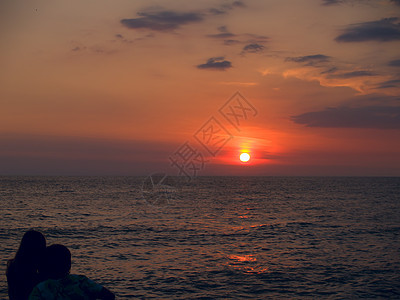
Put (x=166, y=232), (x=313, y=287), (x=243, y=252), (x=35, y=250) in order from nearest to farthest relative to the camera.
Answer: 1. (x=35, y=250)
2. (x=313, y=287)
3. (x=243, y=252)
4. (x=166, y=232)

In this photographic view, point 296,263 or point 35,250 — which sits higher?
point 35,250

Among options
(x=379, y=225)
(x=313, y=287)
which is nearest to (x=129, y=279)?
(x=313, y=287)

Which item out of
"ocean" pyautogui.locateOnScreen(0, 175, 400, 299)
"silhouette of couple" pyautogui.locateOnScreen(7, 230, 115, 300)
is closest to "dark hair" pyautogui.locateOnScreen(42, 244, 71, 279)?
"silhouette of couple" pyautogui.locateOnScreen(7, 230, 115, 300)

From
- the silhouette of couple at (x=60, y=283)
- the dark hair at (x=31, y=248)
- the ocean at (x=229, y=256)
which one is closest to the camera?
the silhouette of couple at (x=60, y=283)

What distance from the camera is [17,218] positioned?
4006 cm

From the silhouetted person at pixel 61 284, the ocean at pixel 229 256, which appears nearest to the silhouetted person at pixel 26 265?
the silhouetted person at pixel 61 284

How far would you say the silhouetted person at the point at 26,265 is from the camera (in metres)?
5.38

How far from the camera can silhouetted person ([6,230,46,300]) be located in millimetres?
5375

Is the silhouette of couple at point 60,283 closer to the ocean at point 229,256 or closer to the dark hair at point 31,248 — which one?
the dark hair at point 31,248

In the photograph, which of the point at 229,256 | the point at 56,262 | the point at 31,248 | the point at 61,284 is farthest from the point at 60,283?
the point at 229,256

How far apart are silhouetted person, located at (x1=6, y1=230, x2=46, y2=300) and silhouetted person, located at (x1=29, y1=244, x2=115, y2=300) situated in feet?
2.46

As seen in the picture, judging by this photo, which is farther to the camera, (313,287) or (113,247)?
(113,247)

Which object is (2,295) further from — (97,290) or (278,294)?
(97,290)

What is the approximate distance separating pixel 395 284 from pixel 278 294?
18.0 ft
